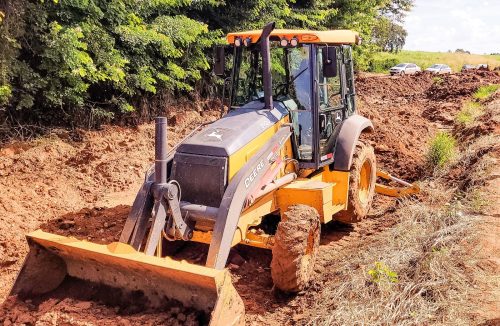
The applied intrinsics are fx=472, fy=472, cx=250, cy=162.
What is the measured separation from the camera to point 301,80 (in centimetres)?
565

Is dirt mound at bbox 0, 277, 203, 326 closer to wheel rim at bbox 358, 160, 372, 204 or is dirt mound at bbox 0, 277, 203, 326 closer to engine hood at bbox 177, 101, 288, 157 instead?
engine hood at bbox 177, 101, 288, 157

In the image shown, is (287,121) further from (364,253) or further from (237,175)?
(364,253)

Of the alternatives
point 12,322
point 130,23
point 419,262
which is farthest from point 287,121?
point 130,23

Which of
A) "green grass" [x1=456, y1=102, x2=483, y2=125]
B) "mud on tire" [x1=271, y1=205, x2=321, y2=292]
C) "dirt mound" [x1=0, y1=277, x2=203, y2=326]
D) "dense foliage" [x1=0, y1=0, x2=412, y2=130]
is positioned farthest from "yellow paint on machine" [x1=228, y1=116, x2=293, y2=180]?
"green grass" [x1=456, y1=102, x2=483, y2=125]

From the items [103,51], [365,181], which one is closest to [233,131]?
[365,181]

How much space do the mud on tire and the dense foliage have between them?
16.4ft

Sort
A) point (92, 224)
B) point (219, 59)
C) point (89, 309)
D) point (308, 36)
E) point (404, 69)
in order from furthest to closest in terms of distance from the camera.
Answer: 1. point (404, 69)
2. point (92, 224)
3. point (219, 59)
4. point (308, 36)
5. point (89, 309)

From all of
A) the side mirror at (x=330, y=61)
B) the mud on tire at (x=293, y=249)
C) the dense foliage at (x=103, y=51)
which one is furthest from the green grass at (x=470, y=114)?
the mud on tire at (x=293, y=249)

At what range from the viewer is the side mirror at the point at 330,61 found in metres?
5.20

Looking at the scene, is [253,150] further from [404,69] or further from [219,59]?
[404,69]

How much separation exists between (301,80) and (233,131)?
1288 mm

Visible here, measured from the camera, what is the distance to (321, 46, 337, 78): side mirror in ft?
17.0

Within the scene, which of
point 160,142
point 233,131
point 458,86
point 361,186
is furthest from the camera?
point 458,86

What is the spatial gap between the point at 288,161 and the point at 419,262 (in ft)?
6.04
